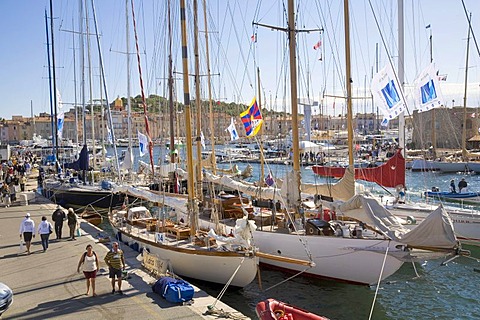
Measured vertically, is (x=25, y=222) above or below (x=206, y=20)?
below

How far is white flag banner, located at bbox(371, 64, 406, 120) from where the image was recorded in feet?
55.9

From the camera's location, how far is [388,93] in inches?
679

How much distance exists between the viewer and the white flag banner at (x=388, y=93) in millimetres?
17047

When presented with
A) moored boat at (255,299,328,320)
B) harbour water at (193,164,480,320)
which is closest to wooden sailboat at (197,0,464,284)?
harbour water at (193,164,480,320)

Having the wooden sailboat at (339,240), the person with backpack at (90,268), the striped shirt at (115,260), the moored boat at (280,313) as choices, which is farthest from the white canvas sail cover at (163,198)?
the moored boat at (280,313)

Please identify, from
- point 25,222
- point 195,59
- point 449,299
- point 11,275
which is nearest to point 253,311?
point 449,299

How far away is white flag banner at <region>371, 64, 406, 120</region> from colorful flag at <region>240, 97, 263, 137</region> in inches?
278

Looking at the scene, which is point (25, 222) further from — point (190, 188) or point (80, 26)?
point (80, 26)

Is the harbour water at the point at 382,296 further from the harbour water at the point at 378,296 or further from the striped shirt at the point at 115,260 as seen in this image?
the striped shirt at the point at 115,260

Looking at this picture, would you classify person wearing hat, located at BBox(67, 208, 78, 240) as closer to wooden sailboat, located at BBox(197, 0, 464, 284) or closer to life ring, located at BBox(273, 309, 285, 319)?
wooden sailboat, located at BBox(197, 0, 464, 284)

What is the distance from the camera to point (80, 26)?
119 ft

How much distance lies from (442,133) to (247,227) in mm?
66359

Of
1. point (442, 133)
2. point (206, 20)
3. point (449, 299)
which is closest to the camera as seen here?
point (449, 299)

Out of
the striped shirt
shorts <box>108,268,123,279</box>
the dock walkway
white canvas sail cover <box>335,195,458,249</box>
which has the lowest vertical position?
the dock walkway
